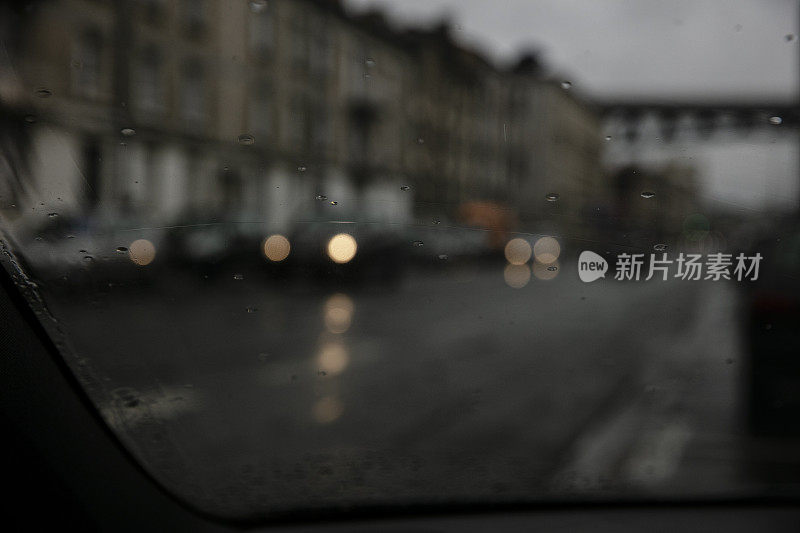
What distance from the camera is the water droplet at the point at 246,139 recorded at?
306 cm

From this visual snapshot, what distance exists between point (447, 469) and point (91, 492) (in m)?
1.64

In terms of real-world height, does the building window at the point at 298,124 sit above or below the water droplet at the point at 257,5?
below

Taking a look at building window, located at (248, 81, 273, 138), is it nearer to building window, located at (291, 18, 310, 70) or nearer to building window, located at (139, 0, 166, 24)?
building window, located at (291, 18, 310, 70)

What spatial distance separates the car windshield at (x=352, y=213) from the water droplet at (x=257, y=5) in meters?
0.04

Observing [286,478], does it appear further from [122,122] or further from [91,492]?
[122,122]

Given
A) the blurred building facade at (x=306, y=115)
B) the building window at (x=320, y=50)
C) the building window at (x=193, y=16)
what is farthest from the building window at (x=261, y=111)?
the building window at (x=193, y=16)

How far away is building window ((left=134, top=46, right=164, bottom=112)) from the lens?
3127 millimetres

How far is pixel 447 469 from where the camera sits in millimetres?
3311

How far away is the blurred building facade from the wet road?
17.9 inches

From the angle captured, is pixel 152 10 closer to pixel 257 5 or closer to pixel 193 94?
pixel 193 94

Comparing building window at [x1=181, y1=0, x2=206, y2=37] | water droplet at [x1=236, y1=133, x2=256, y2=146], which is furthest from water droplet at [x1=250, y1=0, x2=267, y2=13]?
water droplet at [x1=236, y1=133, x2=256, y2=146]

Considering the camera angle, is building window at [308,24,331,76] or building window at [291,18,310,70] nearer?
building window at [308,24,331,76]

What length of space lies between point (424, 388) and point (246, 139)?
3.48 meters

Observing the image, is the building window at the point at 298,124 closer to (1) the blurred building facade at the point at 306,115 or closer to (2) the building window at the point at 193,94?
(1) the blurred building facade at the point at 306,115
